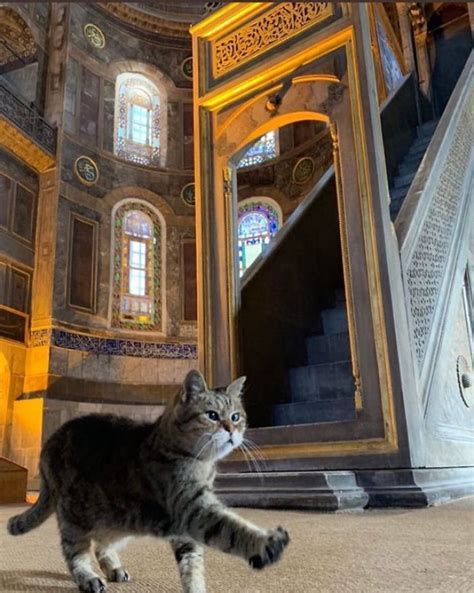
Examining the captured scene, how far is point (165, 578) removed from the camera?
3.91 feet

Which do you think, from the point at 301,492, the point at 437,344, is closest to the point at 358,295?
the point at 437,344

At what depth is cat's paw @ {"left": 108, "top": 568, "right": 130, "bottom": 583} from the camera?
46.4 inches

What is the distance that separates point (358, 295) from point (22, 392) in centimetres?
870

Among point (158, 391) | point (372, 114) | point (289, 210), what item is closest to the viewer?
point (372, 114)

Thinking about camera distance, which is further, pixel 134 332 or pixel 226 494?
pixel 134 332

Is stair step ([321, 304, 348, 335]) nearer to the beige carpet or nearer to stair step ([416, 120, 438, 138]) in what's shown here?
the beige carpet

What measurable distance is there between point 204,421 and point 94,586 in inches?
15.3

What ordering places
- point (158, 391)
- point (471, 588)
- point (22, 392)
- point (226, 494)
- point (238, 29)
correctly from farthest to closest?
1. point (158, 391)
2. point (22, 392)
3. point (238, 29)
4. point (226, 494)
5. point (471, 588)

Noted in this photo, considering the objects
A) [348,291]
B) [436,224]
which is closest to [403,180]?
[436,224]

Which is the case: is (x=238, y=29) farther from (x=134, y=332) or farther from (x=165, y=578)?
(x=134, y=332)

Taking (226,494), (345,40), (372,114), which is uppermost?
(345,40)

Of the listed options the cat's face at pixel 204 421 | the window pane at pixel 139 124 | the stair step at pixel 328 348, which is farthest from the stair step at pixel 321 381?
the window pane at pixel 139 124

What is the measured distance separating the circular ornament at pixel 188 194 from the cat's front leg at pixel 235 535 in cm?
1243

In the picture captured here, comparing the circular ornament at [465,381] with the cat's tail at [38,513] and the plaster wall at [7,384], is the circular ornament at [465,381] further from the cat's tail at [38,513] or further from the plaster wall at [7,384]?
the plaster wall at [7,384]
